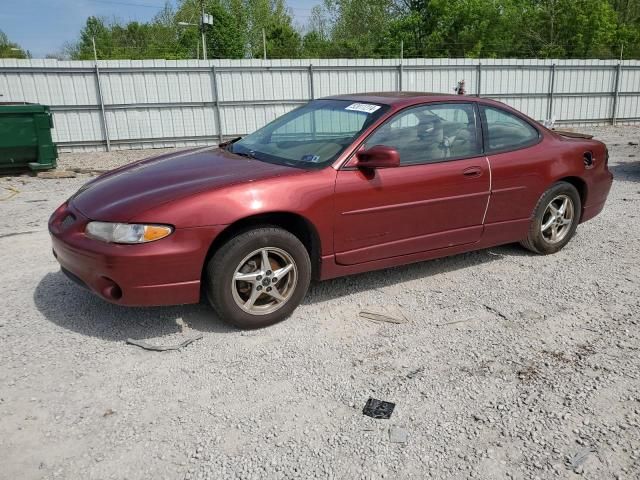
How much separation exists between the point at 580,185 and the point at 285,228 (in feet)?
10.2

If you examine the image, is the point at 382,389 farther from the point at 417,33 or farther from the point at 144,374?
the point at 417,33

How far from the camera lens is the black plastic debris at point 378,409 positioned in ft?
9.16

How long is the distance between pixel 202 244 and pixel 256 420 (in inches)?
45.1

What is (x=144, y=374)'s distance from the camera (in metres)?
3.17

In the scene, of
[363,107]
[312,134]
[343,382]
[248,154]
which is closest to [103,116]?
[248,154]

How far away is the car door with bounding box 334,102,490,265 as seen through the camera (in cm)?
388

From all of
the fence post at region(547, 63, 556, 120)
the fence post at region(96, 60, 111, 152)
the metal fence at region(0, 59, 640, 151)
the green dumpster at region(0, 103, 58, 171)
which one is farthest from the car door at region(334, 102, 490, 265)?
the fence post at region(547, 63, 556, 120)

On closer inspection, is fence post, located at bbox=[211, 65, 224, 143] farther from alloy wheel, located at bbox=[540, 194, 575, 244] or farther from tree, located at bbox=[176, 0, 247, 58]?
tree, located at bbox=[176, 0, 247, 58]

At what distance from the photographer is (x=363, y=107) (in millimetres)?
4309

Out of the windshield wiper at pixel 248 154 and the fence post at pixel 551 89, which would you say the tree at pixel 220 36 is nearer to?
the fence post at pixel 551 89

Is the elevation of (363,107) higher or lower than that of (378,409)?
higher

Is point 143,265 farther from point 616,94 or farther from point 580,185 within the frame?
point 616,94

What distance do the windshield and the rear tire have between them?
6.10 ft

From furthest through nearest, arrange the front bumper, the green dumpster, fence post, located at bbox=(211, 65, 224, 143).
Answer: fence post, located at bbox=(211, 65, 224, 143) → the green dumpster → the front bumper
